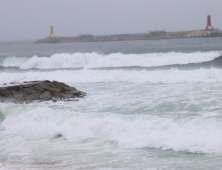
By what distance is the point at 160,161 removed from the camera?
6.27 m

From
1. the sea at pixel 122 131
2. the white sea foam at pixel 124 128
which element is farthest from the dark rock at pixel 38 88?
the white sea foam at pixel 124 128

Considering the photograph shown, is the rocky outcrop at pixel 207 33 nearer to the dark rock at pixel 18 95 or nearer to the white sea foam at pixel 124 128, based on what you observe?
the dark rock at pixel 18 95

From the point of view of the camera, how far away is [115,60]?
27906mm

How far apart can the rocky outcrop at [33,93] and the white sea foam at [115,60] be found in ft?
44.9

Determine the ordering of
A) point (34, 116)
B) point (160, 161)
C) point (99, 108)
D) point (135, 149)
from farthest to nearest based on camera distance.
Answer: point (99, 108), point (34, 116), point (135, 149), point (160, 161)

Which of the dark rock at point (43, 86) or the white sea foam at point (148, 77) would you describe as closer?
the dark rock at point (43, 86)

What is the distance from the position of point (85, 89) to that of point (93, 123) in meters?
6.23

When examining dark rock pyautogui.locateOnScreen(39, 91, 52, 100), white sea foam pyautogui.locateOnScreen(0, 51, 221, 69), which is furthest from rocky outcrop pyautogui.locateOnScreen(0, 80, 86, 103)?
white sea foam pyautogui.locateOnScreen(0, 51, 221, 69)

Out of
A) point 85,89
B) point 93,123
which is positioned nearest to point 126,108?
point 93,123

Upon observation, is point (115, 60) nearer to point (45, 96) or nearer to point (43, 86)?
point (43, 86)

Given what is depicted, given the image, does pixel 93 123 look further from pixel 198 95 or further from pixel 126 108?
pixel 198 95

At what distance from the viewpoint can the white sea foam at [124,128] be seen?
689 cm

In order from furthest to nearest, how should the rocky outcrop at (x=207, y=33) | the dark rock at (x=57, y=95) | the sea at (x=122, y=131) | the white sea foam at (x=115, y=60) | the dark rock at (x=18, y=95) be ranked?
the rocky outcrop at (x=207, y=33) → the white sea foam at (x=115, y=60) → the dark rock at (x=57, y=95) → the dark rock at (x=18, y=95) → the sea at (x=122, y=131)

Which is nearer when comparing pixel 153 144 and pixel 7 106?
pixel 153 144
